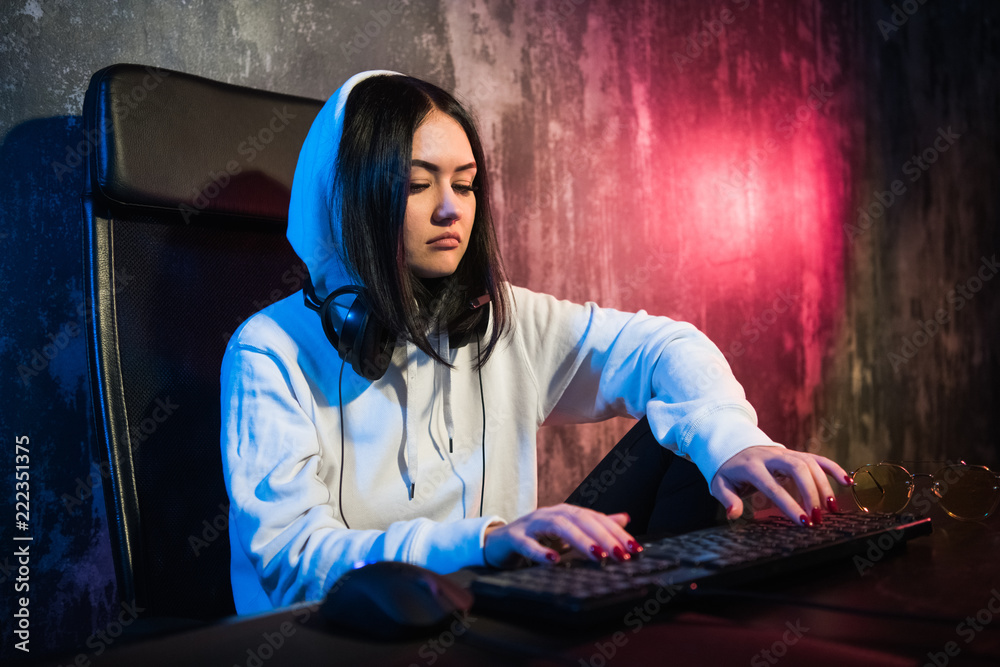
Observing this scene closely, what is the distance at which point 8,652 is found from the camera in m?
1.28

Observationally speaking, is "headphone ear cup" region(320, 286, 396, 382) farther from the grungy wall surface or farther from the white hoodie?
the grungy wall surface

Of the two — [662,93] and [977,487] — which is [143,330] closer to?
[977,487]

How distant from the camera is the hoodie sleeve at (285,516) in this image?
675mm

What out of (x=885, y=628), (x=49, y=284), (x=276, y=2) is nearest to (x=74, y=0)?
(x=276, y=2)

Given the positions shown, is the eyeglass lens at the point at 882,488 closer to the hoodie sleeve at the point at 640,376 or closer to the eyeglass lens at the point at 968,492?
the eyeglass lens at the point at 968,492

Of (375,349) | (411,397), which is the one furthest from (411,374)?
(375,349)

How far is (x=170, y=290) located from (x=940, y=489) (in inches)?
38.6

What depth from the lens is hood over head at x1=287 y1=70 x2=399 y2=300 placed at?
101cm

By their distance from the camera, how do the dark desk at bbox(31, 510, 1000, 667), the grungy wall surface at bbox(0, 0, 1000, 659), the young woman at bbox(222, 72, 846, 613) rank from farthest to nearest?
the grungy wall surface at bbox(0, 0, 1000, 659) < the young woman at bbox(222, 72, 846, 613) < the dark desk at bbox(31, 510, 1000, 667)

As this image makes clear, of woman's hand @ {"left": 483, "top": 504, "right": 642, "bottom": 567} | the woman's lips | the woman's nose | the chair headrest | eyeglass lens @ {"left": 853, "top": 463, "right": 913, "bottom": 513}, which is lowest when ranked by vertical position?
eyeglass lens @ {"left": 853, "top": 463, "right": 913, "bottom": 513}

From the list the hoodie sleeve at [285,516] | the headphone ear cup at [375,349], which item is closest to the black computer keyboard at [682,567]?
the hoodie sleeve at [285,516]

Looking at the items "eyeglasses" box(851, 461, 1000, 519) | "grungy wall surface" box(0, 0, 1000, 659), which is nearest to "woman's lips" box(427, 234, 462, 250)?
"eyeglasses" box(851, 461, 1000, 519)

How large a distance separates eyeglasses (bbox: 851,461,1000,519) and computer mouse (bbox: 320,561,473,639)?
2.06 ft

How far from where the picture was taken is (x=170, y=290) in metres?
1.04
